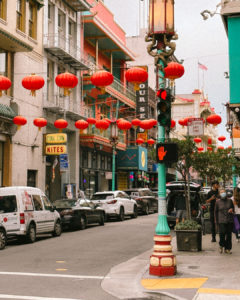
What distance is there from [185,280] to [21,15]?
21.1 meters

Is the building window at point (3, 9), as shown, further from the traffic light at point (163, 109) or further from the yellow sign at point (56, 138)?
the traffic light at point (163, 109)

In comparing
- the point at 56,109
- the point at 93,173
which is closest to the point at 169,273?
the point at 56,109

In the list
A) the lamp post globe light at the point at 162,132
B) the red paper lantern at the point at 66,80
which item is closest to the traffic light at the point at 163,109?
the lamp post globe light at the point at 162,132

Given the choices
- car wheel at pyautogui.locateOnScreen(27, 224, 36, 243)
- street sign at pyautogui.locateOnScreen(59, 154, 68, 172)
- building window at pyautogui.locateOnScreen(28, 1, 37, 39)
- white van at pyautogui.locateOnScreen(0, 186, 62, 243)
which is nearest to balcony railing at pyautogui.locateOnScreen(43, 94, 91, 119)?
street sign at pyautogui.locateOnScreen(59, 154, 68, 172)

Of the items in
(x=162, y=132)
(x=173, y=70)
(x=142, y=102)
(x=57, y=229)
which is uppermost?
(x=142, y=102)

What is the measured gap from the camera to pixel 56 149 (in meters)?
28.6

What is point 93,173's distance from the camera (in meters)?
38.6

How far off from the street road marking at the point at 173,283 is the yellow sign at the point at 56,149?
18679 millimetres

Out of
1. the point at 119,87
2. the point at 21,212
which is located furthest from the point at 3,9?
the point at 119,87

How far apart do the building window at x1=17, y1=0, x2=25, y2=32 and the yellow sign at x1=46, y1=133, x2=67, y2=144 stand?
6088 millimetres

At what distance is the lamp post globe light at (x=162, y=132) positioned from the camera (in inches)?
415

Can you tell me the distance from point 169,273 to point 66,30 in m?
25.5

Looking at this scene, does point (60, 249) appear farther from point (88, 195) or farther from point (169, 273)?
point (88, 195)

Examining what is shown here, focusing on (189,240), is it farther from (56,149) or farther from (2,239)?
(56,149)
